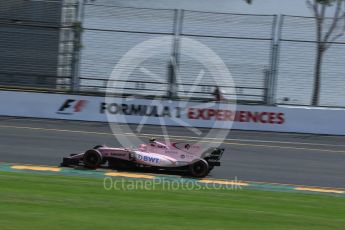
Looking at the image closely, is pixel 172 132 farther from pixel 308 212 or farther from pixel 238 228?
pixel 238 228

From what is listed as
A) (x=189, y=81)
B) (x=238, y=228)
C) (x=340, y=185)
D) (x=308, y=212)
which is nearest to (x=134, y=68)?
(x=189, y=81)

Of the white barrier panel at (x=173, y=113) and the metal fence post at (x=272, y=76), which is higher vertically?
the metal fence post at (x=272, y=76)

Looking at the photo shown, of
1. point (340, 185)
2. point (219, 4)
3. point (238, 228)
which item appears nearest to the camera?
point (238, 228)

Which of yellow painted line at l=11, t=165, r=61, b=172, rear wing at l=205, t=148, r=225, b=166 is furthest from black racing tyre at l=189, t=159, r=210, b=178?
yellow painted line at l=11, t=165, r=61, b=172

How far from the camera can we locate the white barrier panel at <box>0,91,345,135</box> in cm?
2244

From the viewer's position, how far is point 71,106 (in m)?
23.0

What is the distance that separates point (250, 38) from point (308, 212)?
14854mm

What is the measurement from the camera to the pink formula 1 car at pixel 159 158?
12.8 m

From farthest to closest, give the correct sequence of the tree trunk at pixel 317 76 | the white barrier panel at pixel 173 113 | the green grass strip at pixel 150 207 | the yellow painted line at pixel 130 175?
1. the tree trunk at pixel 317 76
2. the white barrier panel at pixel 173 113
3. the yellow painted line at pixel 130 175
4. the green grass strip at pixel 150 207

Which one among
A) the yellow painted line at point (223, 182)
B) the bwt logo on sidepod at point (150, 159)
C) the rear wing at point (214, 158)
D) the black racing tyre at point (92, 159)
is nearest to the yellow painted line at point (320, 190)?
the yellow painted line at point (223, 182)

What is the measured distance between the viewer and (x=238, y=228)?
24.0 ft

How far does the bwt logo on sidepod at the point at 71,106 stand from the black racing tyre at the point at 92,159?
33.0 feet

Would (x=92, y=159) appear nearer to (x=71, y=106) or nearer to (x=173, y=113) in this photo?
(x=173, y=113)

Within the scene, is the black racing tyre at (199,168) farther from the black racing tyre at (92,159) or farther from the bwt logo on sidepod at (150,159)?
the black racing tyre at (92,159)
